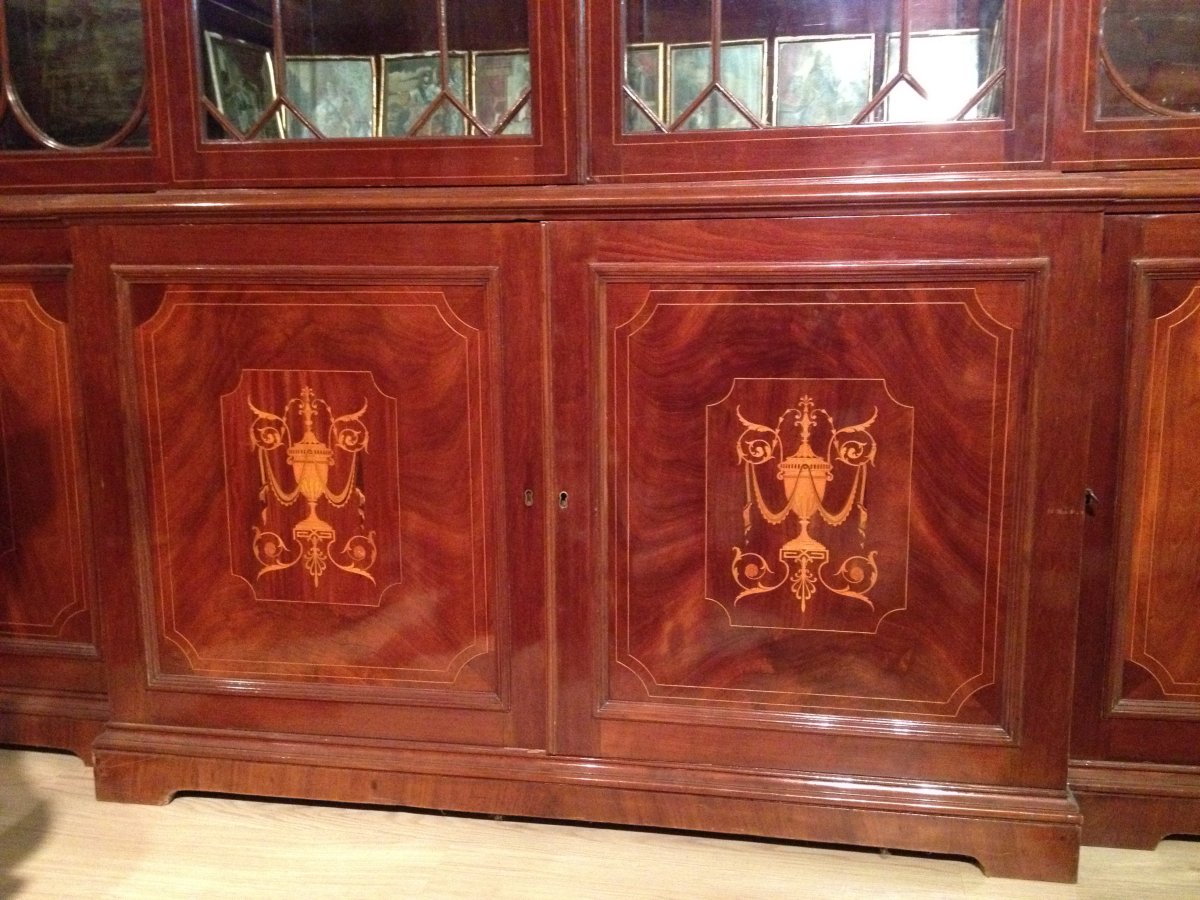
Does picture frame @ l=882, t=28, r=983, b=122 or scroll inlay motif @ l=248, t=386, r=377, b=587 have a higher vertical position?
picture frame @ l=882, t=28, r=983, b=122

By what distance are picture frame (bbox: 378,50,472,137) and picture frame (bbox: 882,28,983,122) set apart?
0.60 m

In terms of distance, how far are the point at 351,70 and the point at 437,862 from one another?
1159mm

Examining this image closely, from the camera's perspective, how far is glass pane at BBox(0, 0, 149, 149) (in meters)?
1.69

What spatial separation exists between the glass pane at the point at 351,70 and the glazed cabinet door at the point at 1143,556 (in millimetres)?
913

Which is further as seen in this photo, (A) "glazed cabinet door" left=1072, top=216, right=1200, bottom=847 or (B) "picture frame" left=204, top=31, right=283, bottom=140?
(B) "picture frame" left=204, top=31, right=283, bottom=140

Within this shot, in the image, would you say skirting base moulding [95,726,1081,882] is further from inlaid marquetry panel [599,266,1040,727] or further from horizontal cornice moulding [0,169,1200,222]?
horizontal cornice moulding [0,169,1200,222]

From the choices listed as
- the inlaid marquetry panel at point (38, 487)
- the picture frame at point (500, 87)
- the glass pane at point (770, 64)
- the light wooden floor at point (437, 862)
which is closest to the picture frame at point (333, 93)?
the picture frame at point (500, 87)

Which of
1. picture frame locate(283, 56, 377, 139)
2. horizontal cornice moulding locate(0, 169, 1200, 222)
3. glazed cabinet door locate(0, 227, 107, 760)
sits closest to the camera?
horizontal cornice moulding locate(0, 169, 1200, 222)

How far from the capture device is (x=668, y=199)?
135cm

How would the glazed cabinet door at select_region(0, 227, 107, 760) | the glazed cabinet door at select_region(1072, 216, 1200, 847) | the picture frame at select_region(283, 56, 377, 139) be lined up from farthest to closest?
the glazed cabinet door at select_region(0, 227, 107, 760) → the picture frame at select_region(283, 56, 377, 139) → the glazed cabinet door at select_region(1072, 216, 1200, 847)

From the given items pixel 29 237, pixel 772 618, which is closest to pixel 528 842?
pixel 772 618

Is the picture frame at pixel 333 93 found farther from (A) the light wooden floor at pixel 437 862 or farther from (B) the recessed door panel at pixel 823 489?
(A) the light wooden floor at pixel 437 862

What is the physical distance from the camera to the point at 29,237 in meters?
1.64

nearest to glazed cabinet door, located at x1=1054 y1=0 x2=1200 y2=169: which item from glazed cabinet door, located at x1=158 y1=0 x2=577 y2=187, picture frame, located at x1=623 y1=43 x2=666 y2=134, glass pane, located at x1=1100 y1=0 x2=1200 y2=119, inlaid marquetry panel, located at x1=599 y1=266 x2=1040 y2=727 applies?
glass pane, located at x1=1100 y1=0 x2=1200 y2=119
